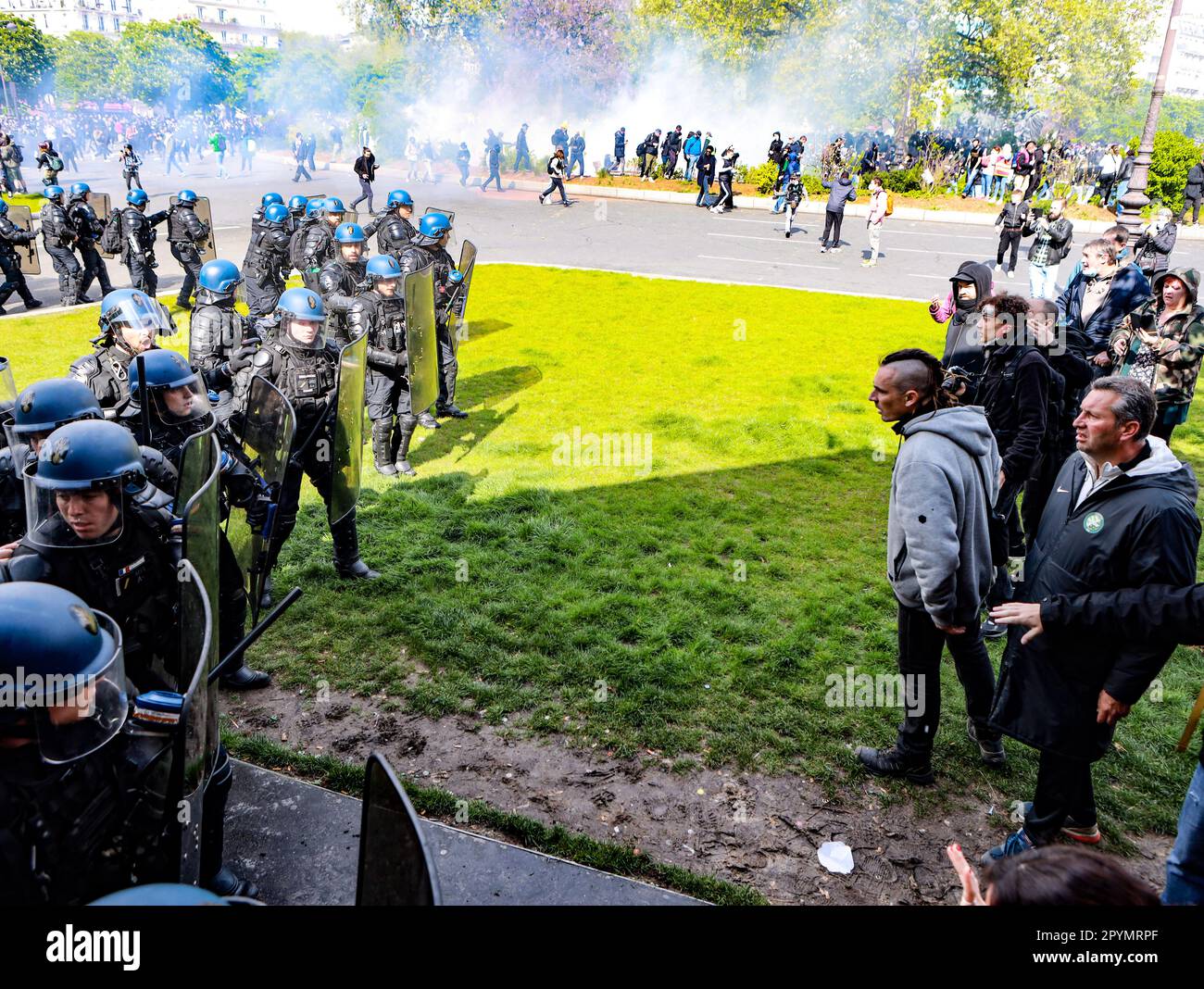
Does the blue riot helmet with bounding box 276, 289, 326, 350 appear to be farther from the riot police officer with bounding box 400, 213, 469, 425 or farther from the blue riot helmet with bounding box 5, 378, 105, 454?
the riot police officer with bounding box 400, 213, 469, 425

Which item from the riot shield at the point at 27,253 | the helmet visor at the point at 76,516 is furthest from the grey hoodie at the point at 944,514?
the riot shield at the point at 27,253

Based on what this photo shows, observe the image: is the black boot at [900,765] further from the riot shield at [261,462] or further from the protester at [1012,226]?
the protester at [1012,226]

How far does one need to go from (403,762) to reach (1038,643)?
9.93 ft

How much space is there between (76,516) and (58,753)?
1.21m

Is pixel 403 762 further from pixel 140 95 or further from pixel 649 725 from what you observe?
pixel 140 95

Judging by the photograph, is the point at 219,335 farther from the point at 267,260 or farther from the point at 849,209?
the point at 849,209

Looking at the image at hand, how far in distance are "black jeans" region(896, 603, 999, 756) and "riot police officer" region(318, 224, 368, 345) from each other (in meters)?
5.31

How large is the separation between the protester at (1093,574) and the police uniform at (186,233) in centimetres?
1378

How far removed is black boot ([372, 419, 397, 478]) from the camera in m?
8.09

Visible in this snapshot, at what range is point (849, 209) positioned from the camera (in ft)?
86.9

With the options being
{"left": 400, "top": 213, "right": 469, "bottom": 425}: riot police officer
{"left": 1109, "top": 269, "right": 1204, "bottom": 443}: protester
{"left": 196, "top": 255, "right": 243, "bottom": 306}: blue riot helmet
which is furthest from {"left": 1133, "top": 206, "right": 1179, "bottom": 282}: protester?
{"left": 196, "top": 255, "right": 243, "bottom": 306}: blue riot helmet

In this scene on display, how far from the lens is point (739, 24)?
42.5m

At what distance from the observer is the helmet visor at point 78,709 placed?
218 centimetres

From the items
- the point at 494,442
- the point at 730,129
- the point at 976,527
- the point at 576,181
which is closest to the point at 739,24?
the point at 730,129
